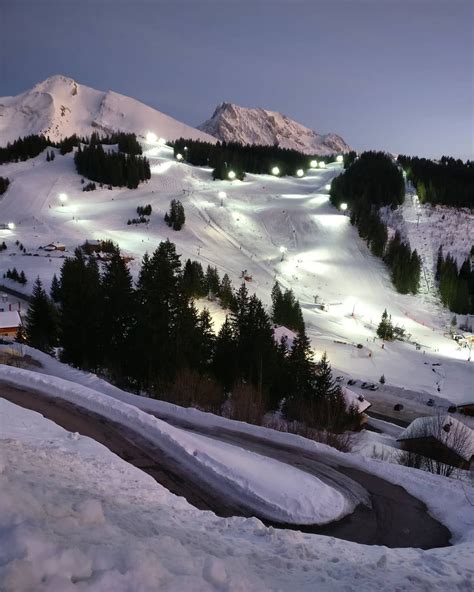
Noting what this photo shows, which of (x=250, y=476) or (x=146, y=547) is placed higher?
(x=146, y=547)

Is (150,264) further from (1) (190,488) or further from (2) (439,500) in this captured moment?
(2) (439,500)

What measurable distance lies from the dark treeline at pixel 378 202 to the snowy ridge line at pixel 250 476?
77.2 m

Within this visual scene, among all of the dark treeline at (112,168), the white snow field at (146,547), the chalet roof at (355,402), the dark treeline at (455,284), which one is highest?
the dark treeline at (112,168)

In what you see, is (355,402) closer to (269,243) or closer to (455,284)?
(455,284)

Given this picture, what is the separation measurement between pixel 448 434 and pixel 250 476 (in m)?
17.3

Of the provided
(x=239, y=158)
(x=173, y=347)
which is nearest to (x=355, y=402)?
(x=173, y=347)

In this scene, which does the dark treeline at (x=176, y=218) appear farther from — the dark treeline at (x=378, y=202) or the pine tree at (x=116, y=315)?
the pine tree at (x=116, y=315)

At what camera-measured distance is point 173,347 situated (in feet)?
80.8

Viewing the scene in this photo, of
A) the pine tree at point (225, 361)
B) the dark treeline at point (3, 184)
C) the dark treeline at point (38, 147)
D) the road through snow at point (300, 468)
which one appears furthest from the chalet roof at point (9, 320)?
the dark treeline at point (38, 147)

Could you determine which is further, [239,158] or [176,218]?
[239,158]

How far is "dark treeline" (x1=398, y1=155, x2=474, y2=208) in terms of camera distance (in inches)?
4503

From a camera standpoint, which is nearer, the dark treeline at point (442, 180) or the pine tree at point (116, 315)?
the pine tree at point (116, 315)

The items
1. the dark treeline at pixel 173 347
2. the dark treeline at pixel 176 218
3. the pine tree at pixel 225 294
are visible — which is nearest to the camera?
the dark treeline at pixel 173 347

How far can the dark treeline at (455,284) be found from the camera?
78500mm
